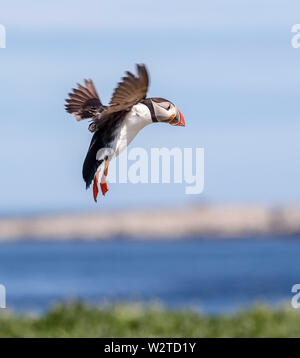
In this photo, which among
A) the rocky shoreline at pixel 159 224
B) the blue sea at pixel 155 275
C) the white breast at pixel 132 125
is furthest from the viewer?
the rocky shoreline at pixel 159 224

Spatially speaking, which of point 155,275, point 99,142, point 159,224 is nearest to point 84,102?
point 99,142

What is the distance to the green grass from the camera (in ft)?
56.0

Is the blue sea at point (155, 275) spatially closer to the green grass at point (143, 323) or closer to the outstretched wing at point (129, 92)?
the green grass at point (143, 323)

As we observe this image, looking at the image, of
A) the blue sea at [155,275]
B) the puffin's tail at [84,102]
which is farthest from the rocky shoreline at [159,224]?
the puffin's tail at [84,102]

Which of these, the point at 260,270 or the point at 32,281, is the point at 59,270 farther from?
the point at 260,270

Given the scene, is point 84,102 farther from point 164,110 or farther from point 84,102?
point 164,110

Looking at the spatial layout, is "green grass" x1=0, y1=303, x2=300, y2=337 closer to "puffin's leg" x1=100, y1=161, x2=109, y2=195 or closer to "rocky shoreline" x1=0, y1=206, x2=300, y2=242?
"puffin's leg" x1=100, y1=161, x2=109, y2=195

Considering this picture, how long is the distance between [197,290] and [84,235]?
59687mm

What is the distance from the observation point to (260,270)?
238 feet

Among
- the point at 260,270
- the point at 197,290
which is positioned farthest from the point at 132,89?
the point at 260,270

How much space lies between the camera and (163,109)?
2.12m

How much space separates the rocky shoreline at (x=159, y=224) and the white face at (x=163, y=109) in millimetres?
100674

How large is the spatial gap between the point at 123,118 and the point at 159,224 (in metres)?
112

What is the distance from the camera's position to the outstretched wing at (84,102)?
223 centimetres
